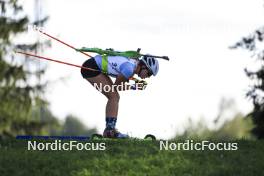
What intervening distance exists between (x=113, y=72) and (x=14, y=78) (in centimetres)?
1886

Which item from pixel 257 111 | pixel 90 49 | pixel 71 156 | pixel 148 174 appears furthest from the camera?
pixel 257 111

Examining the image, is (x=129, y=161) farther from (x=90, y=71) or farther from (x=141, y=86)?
(x=90, y=71)

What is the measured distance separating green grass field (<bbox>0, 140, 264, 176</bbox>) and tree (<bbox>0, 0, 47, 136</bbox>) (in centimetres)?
1886

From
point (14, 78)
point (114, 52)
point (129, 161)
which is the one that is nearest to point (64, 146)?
point (129, 161)

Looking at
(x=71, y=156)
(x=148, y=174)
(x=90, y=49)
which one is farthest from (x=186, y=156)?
(x=90, y=49)

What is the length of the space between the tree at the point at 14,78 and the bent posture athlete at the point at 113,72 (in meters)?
18.3

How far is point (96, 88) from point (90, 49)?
68 cm

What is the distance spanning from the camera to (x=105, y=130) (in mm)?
11953

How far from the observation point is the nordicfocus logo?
36.8ft

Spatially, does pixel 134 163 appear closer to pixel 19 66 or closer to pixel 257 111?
pixel 257 111

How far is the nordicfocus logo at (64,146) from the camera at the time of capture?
11227mm
